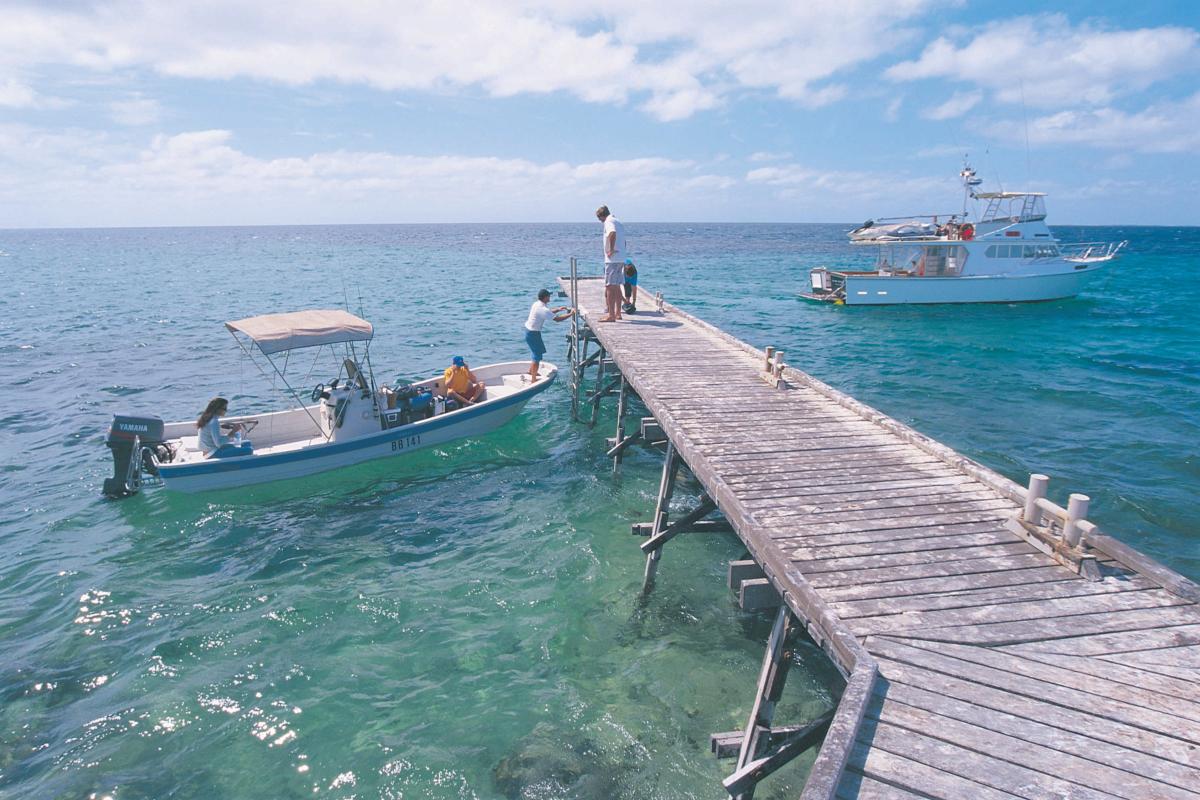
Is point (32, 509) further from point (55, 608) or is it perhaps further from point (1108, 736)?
point (1108, 736)

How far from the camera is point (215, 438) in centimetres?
1227

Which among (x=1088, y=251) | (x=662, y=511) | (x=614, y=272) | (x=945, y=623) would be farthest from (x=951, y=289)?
(x=945, y=623)

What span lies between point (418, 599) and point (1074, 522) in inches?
309

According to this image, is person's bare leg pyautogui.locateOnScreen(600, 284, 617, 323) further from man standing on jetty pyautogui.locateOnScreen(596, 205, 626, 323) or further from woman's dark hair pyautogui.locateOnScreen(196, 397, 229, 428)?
woman's dark hair pyautogui.locateOnScreen(196, 397, 229, 428)

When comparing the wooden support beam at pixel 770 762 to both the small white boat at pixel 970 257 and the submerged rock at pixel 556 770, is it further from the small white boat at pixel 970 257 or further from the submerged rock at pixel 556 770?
the small white boat at pixel 970 257

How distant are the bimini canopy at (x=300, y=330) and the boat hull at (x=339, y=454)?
204 cm

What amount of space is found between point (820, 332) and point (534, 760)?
26.9m

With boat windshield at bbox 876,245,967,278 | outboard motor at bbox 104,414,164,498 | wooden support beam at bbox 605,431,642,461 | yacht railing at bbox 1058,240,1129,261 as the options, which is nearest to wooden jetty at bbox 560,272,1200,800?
wooden support beam at bbox 605,431,642,461

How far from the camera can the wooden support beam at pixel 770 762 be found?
5148 millimetres

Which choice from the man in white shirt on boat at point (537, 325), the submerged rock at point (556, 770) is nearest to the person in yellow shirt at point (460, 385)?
the man in white shirt on boat at point (537, 325)

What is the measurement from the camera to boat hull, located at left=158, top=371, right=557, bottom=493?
12.1 m

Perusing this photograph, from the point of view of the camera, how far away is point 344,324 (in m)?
12.8

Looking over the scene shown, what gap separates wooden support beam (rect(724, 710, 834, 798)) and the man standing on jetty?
36.7ft

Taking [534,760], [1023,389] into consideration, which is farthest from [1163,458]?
[534,760]
